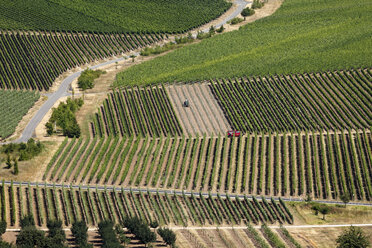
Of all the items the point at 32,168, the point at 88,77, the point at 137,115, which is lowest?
the point at 32,168

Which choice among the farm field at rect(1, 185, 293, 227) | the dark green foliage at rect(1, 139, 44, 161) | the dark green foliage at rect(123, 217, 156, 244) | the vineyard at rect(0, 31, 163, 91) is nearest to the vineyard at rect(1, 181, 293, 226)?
the farm field at rect(1, 185, 293, 227)

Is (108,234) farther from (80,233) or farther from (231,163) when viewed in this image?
(231,163)

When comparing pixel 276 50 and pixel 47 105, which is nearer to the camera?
pixel 47 105

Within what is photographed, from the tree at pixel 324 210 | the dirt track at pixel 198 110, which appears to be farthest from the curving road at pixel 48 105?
the tree at pixel 324 210

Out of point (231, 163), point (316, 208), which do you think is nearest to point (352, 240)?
point (316, 208)

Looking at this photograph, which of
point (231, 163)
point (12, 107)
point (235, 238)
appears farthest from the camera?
point (12, 107)

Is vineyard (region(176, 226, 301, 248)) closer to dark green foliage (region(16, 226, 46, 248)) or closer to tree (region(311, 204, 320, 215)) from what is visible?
tree (region(311, 204, 320, 215))

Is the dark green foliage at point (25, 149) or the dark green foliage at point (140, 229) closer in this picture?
the dark green foliage at point (140, 229)

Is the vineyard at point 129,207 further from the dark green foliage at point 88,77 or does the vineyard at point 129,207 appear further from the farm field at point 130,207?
the dark green foliage at point 88,77
